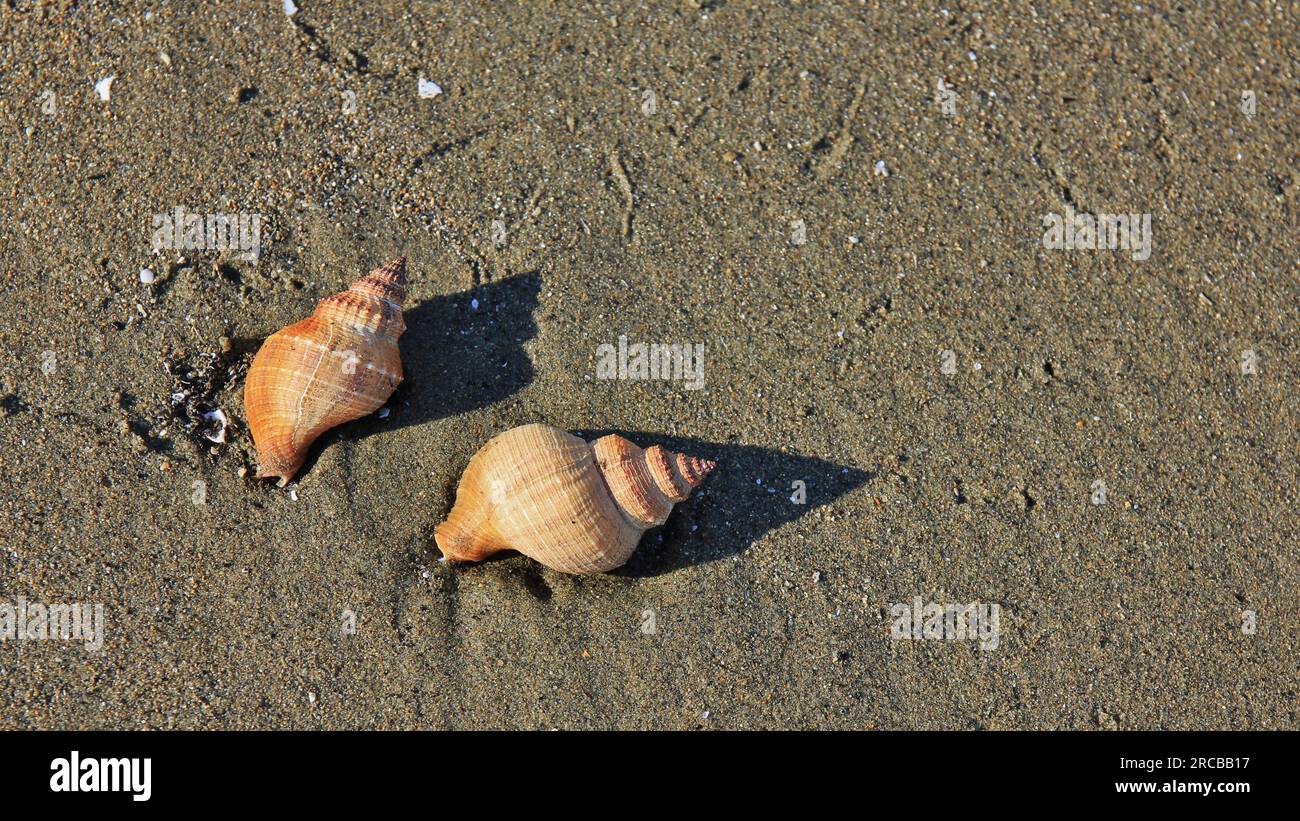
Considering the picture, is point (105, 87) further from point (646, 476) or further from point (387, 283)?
point (646, 476)

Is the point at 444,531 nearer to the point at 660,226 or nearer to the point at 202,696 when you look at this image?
the point at 202,696

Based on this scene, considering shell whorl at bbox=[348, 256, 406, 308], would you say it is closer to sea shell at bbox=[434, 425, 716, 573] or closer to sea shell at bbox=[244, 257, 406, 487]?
sea shell at bbox=[244, 257, 406, 487]

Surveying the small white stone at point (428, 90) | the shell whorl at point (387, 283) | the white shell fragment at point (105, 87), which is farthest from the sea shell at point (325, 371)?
the white shell fragment at point (105, 87)

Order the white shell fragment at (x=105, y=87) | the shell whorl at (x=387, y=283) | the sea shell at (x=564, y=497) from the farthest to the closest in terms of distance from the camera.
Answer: the white shell fragment at (x=105, y=87), the shell whorl at (x=387, y=283), the sea shell at (x=564, y=497)

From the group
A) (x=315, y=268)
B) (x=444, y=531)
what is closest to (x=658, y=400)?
(x=444, y=531)

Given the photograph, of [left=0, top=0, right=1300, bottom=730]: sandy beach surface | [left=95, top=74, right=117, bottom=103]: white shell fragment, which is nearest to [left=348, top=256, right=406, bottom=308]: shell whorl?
[left=0, top=0, right=1300, bottom=730]: sandy beach surface

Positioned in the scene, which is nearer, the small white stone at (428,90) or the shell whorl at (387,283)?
the shell whorl at (387,283)

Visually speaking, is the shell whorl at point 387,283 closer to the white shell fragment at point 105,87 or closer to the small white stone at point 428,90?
the small white stone at point 428,90
